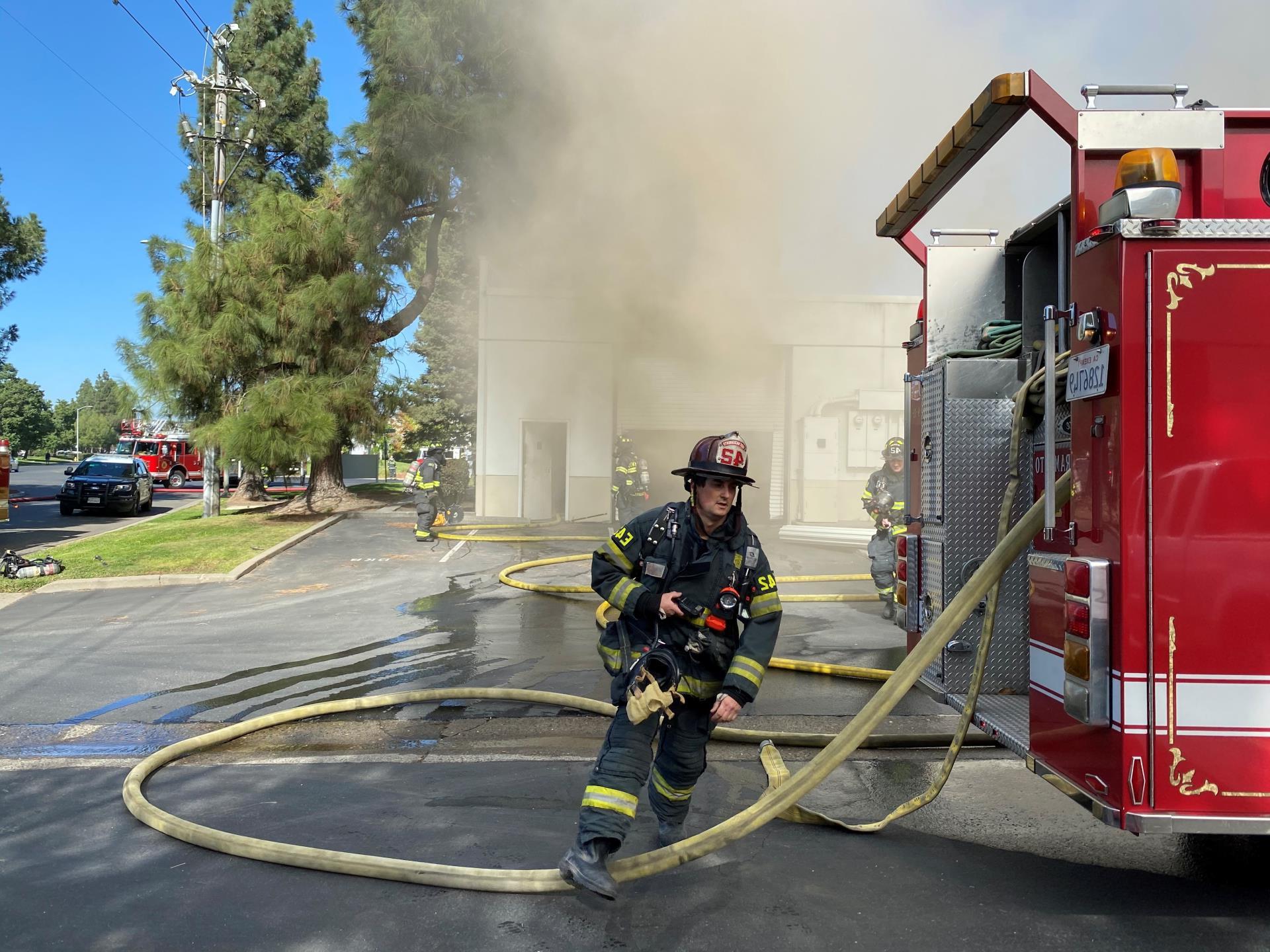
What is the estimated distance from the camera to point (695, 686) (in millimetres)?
3221

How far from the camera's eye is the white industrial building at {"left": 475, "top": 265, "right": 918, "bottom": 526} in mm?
19484

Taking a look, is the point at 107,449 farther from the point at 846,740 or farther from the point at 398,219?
the point at 846,740

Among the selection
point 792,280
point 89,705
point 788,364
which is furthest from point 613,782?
point 788,364

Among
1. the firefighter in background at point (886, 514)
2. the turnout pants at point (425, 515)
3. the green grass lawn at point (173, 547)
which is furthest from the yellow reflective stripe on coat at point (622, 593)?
the turnout pants at point (425, 515)

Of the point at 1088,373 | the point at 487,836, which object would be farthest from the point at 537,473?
the point at 1088,373

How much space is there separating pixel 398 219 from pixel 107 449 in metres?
93.6

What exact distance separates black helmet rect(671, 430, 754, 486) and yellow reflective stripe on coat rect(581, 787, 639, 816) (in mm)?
1091

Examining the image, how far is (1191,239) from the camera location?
2.62 metres

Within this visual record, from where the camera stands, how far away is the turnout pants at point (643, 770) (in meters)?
2.97

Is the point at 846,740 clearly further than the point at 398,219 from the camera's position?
No

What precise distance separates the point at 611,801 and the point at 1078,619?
1566 millimetres

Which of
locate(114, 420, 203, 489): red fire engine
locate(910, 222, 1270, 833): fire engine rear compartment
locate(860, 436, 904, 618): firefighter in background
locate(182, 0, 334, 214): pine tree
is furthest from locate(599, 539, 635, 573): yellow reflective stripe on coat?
locate(114, 420, 203, 489): red fire engine

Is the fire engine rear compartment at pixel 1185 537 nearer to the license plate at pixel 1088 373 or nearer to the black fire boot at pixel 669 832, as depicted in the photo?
the license plate at pixel 1088 373

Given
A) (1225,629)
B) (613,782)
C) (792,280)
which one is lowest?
(613,782)
